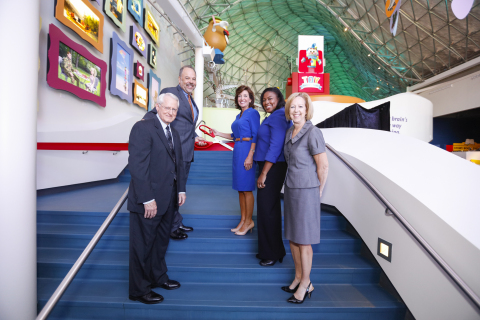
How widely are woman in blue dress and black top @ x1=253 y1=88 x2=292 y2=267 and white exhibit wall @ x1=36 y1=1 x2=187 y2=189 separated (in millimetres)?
3450

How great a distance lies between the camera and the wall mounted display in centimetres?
418

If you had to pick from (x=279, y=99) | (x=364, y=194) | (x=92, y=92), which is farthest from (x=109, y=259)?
(x=92, y=92)

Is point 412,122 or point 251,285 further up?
point 412,122

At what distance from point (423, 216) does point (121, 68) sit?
21.6 feet

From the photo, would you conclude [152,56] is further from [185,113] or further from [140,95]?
[185,113]

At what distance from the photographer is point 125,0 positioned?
20.9 ft

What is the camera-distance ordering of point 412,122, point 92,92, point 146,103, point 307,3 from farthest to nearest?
point 307,3 → point 412,122 → point 146,103 → point 92,92

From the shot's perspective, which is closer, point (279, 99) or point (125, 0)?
point (279, 99)

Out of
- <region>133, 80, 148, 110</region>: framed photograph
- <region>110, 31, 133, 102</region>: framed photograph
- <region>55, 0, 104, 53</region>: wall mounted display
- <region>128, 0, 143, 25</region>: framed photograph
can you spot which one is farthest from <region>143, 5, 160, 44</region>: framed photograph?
<region>55, 0, 104, 53</region>: wall mounted display

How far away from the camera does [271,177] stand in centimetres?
241

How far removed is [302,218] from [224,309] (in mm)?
982

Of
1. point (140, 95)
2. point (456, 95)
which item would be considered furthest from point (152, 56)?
point (456, 95)

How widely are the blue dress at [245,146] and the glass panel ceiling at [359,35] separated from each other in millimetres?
12399

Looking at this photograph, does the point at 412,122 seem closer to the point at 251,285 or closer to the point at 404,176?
the point at 404,176
